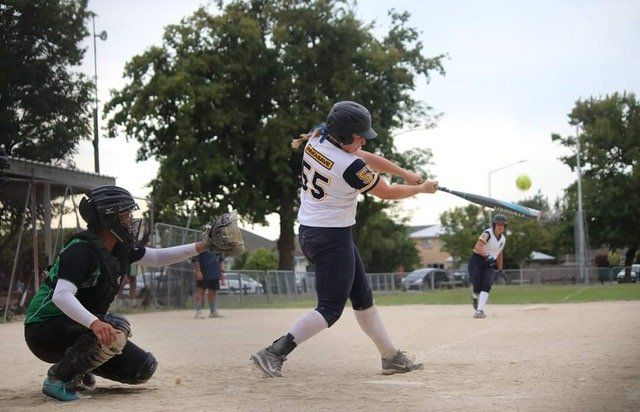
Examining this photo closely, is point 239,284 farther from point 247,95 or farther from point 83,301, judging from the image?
point 83,301

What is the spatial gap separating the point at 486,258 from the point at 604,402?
10856mm

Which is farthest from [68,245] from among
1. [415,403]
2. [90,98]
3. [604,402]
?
[90,98]

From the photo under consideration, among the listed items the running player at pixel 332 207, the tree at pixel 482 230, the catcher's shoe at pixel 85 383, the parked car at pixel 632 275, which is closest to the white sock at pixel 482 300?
the running player at pixel 332 207

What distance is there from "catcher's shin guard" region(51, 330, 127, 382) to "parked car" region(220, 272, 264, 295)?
21417 mm

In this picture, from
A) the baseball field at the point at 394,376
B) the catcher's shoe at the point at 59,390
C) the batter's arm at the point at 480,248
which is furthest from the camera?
the batter's arm at the point at 480,248

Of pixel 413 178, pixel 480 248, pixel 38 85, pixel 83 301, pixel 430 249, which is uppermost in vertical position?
pixel 430 249

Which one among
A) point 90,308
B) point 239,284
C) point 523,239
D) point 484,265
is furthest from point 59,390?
point 523,239

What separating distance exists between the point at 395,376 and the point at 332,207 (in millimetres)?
1437

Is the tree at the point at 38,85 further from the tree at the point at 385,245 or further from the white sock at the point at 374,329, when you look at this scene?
the tree at the point at 385,245

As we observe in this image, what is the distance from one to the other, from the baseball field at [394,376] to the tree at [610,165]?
38023 mm

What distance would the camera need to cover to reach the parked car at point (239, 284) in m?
28.4

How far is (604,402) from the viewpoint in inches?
221

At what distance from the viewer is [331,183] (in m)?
7.13

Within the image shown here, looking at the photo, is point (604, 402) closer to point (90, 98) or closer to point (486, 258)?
point (486, 258)
